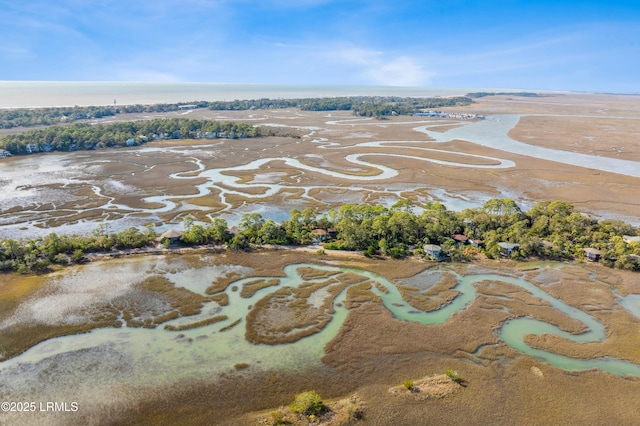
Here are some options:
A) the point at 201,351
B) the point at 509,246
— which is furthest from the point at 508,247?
the point at 201,351

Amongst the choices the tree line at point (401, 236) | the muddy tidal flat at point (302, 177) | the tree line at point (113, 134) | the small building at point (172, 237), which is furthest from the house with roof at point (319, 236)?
the tree line at point (113, 134)

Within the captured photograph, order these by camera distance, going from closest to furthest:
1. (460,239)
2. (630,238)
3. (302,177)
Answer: (630,238) → (460,239) → (302,177)

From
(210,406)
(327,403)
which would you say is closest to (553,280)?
(327,403)

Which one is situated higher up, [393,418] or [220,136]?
[220,136]

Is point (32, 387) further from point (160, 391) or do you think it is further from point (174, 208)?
point (174, 208)

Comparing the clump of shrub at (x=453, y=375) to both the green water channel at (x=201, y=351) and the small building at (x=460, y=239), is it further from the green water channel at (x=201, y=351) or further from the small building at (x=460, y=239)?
the small building at (x=460, y=239)

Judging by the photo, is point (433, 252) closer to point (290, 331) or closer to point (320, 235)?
point (320, 235)

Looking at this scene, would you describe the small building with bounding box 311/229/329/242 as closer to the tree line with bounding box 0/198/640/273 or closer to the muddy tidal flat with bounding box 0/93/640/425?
the tree line with bounding box 0/198/640/273
